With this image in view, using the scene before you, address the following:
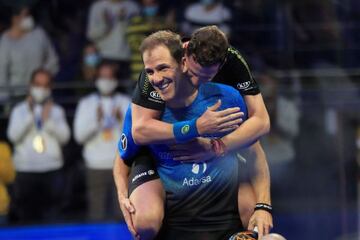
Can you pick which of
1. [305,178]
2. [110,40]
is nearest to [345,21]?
[305,178]

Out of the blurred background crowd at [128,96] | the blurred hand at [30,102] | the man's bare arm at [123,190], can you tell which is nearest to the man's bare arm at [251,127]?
the man's bare arm at [123,190]

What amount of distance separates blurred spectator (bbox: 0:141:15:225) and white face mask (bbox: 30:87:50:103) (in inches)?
20.3

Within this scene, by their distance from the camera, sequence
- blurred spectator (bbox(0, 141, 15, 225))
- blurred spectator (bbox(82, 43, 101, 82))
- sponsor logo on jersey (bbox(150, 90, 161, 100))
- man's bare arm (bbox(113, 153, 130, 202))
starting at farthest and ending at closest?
blurred spectator (bbox(82, 43, 101, 82))
blurred spectator (bbox(0, 141, 15, 225))
man's bare arm (bbox(113, 153, 130, 202))
sponsor logo on jersey (bbox(150, 90, 161, 100))

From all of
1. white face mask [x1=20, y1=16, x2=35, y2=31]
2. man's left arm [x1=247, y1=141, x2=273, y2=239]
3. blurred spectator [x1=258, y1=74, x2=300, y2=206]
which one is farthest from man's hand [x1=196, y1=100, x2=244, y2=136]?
white face mask [x1=20, y1=16, x2=35, y2=31]

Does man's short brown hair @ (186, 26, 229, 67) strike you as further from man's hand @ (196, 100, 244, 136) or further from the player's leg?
the player's leg

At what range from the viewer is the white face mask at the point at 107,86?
9922 mm

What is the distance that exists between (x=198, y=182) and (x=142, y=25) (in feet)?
15.1

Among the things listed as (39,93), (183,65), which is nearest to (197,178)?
(183,65)

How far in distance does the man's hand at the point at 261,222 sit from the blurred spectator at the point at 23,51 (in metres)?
4.65

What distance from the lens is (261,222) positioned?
5.76 metres

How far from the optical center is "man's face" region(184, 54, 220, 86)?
5.43 m

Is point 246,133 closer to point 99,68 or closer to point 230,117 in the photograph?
point 230,117

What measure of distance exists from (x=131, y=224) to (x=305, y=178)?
4.24m

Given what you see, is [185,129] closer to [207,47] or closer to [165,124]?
[165,124]
